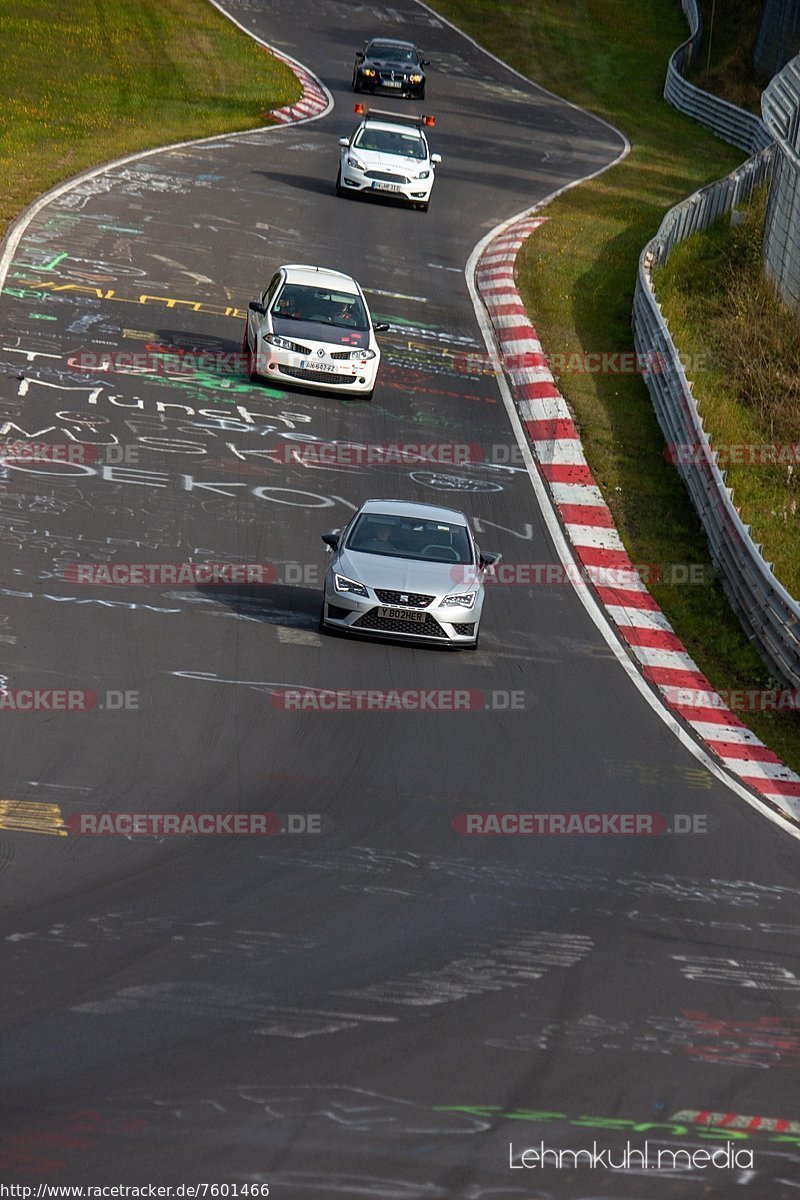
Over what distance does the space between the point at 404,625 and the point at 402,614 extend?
12 cm

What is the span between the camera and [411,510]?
17.8 metres

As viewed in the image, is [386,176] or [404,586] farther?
[386,176]

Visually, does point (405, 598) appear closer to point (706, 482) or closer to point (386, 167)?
point (706, 482)

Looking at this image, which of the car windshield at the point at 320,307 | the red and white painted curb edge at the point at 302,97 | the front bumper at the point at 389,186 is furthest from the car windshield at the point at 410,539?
the red and white painted curb edge at the point at 302,97

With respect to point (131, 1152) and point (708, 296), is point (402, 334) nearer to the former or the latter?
point (708, 296)

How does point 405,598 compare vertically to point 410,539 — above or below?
below

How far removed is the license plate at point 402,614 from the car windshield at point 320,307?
959 cm

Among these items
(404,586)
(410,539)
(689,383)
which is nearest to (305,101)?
(689,383)

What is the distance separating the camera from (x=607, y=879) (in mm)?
11273

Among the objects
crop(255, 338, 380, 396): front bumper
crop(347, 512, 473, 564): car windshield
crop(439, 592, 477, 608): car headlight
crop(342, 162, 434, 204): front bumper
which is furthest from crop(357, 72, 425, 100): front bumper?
crop(439, 592, 477, 608): car headlight

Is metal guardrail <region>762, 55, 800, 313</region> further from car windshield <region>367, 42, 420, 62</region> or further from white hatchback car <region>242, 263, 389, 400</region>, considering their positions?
car windshield <region>367, 42, 420, 62</region>

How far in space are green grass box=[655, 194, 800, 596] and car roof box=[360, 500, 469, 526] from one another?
4.39 meters

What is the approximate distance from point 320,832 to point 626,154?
38331 mm

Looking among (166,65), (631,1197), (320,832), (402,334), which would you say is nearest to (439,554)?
(320,832)
